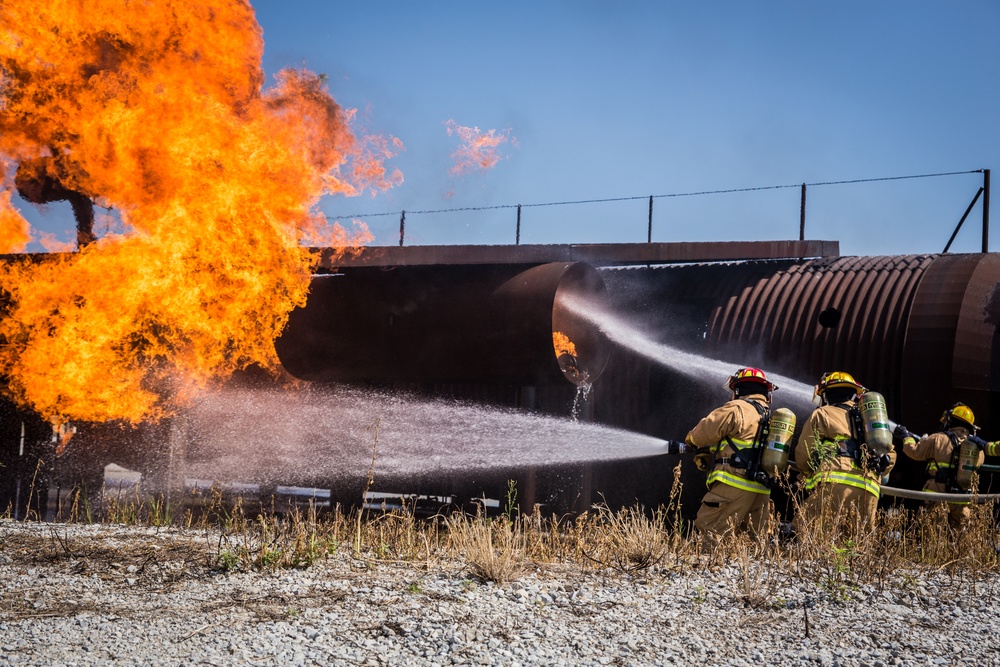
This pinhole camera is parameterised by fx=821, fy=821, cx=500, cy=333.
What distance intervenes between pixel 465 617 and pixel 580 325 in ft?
15.7

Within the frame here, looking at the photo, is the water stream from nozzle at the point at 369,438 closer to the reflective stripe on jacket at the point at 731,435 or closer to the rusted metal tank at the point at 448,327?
the rusted metal tank at the point at 448,327

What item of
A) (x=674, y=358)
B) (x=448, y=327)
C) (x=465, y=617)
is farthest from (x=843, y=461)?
(x=448, y=327)

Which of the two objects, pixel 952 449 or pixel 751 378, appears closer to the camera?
pixel 751 378

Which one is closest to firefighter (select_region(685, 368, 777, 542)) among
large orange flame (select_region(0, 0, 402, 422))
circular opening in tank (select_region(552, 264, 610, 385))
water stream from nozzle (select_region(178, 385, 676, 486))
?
circular opening in tank (select_region(552, 264, 610, 385))

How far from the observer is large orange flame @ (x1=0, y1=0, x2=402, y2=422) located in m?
8.09

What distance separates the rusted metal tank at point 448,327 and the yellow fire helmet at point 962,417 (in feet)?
11.0

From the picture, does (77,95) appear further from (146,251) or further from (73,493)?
(73,493)

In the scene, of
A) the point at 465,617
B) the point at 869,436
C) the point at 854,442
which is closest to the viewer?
the point at 465,617

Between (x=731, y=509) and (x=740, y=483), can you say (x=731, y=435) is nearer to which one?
(x=740, y=483)

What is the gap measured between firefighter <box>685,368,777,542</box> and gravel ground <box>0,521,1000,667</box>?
144 cm

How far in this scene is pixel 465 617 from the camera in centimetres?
420

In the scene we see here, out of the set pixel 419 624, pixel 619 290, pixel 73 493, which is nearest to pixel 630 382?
pixel 619 290

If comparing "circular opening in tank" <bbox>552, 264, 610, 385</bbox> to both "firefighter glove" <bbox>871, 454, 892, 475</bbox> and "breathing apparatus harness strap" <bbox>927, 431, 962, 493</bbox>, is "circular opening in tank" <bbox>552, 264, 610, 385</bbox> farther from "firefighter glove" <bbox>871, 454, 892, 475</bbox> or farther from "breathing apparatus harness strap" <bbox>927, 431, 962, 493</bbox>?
"breathing apparatus harness strap" <bbox>927, 431, 962, 493</bbox>

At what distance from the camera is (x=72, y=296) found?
9117 millimetres
